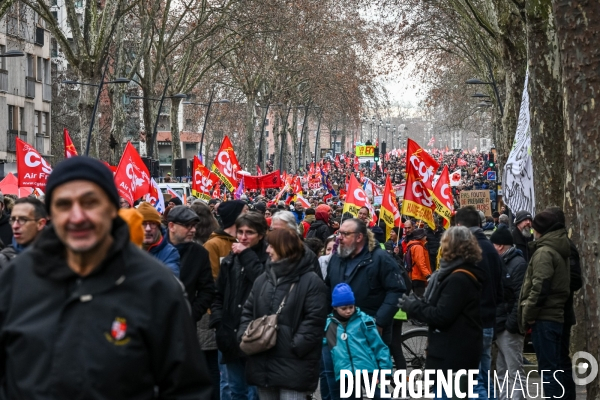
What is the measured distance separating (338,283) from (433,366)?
3.78ft

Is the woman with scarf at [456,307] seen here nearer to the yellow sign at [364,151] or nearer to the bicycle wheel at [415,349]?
the bicycle wheel at [415,349]

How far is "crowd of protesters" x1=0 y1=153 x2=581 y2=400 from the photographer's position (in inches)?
130

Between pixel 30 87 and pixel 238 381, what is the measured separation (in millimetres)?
43645

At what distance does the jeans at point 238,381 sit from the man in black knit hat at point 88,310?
421cm

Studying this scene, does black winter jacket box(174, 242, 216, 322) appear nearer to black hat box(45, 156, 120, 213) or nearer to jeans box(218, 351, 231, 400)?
jeans box(218, 351, 231, 400)

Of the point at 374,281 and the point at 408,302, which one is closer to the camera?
the point at 408,302

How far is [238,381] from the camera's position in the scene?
7.68 metres

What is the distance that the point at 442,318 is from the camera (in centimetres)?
741

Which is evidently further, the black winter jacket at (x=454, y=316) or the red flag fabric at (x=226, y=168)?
the red flag fabric at (x=226, y=168)

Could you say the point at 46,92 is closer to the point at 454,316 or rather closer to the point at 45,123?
the point at 45,123

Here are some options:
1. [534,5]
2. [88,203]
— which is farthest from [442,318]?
[534,5]

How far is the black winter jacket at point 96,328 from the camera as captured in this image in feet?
10.8

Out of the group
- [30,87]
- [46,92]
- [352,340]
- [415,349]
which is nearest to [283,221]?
[352,340]

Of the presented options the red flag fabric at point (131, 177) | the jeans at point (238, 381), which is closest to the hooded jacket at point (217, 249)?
the jeans at point (238, 381)
